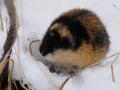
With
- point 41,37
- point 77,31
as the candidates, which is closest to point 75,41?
point 77,31

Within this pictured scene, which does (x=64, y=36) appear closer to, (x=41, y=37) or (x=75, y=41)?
(x=75, y=41)

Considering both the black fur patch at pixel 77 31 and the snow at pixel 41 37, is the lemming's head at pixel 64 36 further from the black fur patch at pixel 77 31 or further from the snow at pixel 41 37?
the snow at pixel 41 37

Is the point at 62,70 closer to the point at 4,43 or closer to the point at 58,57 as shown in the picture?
the point at 58,57

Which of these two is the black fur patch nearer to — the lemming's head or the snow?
the lemming's head

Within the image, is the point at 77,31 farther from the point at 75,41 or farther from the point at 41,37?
the point at 41,37

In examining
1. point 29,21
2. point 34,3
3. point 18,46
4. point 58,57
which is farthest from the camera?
point 34,3

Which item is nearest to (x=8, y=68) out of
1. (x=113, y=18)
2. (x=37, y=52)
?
(x=37, y=52)

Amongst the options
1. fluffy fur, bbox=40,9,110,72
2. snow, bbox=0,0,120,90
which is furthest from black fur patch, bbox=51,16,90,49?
snow, bbox=0,0,120,90

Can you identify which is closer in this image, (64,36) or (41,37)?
(64,36)

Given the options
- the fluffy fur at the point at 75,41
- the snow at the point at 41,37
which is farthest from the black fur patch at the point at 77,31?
the snow at the point at 41,37
